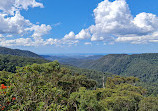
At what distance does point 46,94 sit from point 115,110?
17692 millimetres

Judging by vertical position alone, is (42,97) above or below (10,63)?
above

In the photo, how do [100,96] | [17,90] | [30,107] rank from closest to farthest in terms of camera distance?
[30,107], [17,90], [100,96]

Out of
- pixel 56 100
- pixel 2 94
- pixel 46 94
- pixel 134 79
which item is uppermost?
pixel 2 94

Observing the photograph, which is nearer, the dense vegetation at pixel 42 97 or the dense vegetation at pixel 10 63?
the dense vegetation at pixel 42 97

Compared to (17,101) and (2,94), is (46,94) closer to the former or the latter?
(17,101)

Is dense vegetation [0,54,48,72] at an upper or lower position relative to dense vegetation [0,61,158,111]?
lower

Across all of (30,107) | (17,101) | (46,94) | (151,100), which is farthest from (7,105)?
(151,100)

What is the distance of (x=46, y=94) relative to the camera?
653 centimetres

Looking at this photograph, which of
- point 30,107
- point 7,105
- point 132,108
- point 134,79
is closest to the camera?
point 7,105

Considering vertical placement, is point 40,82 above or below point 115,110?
above

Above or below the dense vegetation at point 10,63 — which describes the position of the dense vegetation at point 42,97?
above

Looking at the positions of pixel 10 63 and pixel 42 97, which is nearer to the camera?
pixel 42 97

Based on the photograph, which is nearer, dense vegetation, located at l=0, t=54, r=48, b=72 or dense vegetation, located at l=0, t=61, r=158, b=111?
dense vegetation, located at l=0, t=61, r=158, b=111

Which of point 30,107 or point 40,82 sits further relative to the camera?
point 40,82
